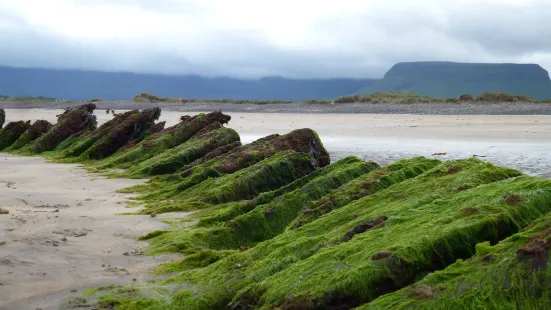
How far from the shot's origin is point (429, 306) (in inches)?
116

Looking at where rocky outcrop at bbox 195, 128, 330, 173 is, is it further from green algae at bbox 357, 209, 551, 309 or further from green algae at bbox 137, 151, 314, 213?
green algae at bbox 357, 209, 551, 309

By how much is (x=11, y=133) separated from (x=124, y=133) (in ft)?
18.9

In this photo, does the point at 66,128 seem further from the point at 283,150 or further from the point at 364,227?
the point at 364,227

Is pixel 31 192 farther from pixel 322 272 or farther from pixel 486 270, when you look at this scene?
pixel 486 270

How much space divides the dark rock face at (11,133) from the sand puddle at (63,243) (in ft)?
32.7

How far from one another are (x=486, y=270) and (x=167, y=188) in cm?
660

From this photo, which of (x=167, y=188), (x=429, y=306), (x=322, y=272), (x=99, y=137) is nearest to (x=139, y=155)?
(x=99, y=137)

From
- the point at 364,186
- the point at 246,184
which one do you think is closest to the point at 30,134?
the point at 246,184

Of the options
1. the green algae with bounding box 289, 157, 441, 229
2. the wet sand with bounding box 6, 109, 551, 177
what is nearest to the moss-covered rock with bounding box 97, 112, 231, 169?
the wet sand with bounding box 6, 109, 551, 177

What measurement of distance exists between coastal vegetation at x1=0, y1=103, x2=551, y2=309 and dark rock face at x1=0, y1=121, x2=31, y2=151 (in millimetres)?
11905

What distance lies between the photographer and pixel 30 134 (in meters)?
18.5

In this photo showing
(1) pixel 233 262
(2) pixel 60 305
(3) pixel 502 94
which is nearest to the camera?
(2) pixel 60 305

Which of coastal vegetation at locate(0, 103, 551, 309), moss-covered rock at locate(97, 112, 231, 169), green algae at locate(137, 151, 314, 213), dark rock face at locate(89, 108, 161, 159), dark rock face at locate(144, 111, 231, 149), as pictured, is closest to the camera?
coastal vegetation at locate(0, 103, 551, 309)

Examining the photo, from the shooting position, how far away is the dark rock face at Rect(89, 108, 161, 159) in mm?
14789
